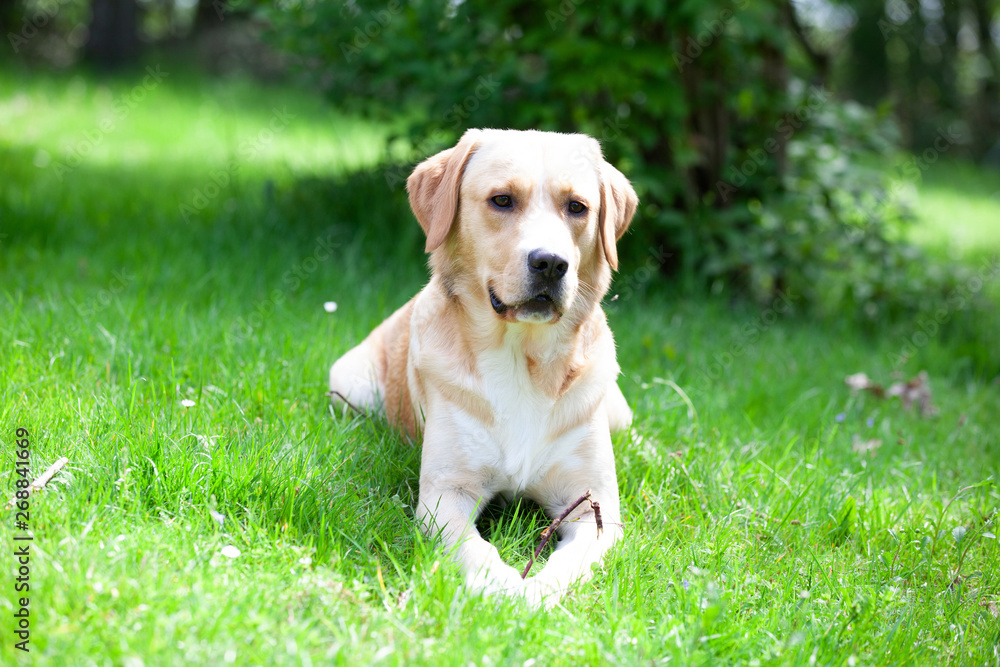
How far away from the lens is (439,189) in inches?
121

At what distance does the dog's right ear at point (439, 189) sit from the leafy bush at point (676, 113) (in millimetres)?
2252

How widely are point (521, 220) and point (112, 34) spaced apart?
13401 mm

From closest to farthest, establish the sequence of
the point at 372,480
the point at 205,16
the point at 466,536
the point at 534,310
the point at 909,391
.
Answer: the point at 466,536 → the point at 534,310 → the point at 372,480 → the point at 909,391 → the point at 205,16

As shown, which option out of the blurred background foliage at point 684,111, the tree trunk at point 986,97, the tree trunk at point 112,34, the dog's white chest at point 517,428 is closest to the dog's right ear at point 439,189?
the dog's white chest at point 517,428

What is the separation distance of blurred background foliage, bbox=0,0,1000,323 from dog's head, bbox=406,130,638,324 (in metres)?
2.16

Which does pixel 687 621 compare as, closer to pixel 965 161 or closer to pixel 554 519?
pixel 554 519

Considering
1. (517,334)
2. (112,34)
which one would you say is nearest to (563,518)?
(517,334)

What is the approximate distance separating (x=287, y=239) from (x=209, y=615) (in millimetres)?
4137

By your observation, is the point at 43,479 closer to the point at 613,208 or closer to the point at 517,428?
the point at 517,428

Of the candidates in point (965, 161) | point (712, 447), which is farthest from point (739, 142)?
point (965, 161)

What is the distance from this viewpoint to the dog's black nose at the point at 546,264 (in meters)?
2.71

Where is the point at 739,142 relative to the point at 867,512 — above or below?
above

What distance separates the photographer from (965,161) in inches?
798

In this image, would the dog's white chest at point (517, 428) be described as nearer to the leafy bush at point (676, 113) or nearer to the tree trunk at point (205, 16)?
the leafy bush at point (676, 113)
